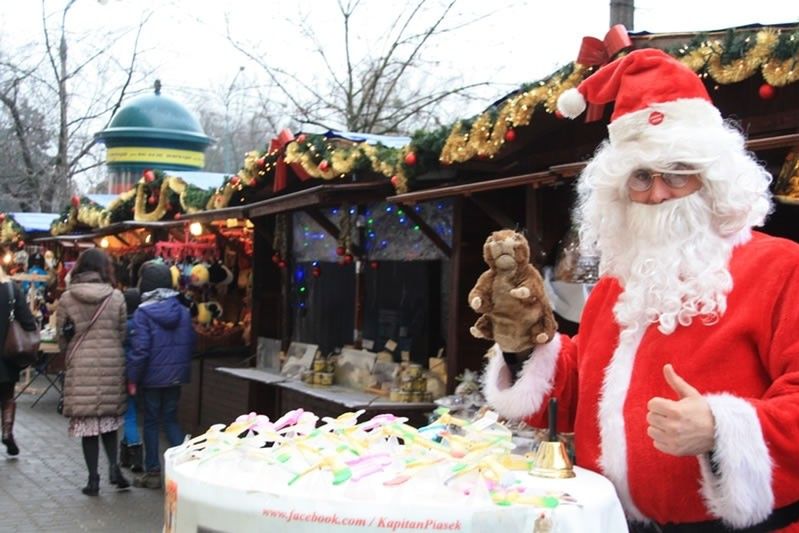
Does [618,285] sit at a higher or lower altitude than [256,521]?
higher

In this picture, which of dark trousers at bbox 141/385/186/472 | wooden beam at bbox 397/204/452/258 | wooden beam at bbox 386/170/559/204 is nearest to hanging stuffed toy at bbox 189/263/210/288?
dark trousers at bbox 141/385/186/472

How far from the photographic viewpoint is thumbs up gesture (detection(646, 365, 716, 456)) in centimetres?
239

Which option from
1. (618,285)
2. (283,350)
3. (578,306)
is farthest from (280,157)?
(618,285)

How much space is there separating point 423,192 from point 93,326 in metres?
3.11

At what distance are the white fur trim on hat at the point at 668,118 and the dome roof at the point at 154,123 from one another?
58.4 ft

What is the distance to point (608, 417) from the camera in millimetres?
2803

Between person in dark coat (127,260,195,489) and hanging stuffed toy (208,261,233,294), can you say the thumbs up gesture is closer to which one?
person in dark coat (127,260,195,489)

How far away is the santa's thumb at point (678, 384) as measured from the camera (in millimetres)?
2436

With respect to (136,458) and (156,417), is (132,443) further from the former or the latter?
(156,417)

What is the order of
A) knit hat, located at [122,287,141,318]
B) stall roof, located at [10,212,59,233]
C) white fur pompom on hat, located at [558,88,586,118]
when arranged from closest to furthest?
white fur pompom on hat, located at [558,88,586,118] → knit hat, located at [122,287,141,318] → stall roof, located at [10,212,59,233]

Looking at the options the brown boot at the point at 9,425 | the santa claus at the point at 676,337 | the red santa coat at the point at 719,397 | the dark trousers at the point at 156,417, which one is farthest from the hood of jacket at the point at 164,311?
the red santa coat at the point at 719,397

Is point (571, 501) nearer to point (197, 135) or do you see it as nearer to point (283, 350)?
point (283, 350)

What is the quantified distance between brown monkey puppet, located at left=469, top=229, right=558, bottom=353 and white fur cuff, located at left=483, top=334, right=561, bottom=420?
0.16ft

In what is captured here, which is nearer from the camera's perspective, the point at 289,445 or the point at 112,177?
the point at 289,445
